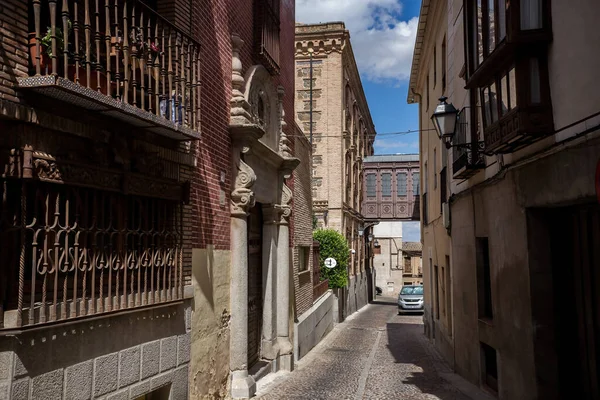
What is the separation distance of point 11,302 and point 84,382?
1.13 meters

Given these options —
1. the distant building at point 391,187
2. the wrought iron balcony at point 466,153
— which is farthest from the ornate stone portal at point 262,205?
the distant building at point 391,187

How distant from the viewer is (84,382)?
15.5 feet

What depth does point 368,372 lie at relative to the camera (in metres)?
11.3

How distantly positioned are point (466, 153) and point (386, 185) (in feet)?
90.0

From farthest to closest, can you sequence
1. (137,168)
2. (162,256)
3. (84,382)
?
(162,256) → (137,168) → (84,382)

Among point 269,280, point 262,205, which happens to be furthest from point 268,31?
point 269,280

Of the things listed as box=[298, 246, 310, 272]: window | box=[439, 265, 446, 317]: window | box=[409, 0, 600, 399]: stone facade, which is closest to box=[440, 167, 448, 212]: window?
box=[439, 265, 446, 317]: window

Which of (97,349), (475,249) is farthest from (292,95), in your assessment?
(97,349)

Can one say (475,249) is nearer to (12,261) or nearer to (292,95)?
(292,95)

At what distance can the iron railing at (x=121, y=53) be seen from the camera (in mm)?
4258

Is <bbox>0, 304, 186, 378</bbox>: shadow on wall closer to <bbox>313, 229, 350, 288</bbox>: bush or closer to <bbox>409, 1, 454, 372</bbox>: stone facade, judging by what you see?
<bbox>409, 1, 454, 372</bbox>: stone facade

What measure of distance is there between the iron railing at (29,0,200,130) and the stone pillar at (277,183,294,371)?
16.6ft

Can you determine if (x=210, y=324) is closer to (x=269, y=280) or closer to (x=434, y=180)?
(x=269, y=280)

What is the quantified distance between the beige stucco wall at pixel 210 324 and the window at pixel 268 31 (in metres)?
4.05
